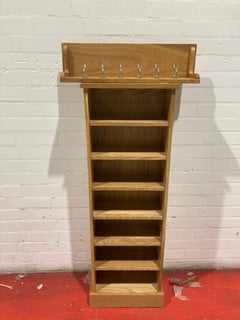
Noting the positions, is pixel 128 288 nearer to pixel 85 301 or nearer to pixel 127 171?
pixel 85 301

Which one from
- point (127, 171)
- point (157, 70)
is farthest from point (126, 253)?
point (157, 70)

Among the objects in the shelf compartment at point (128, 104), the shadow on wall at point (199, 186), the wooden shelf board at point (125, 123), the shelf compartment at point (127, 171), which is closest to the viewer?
the wooden shelf board at point (125, 123)

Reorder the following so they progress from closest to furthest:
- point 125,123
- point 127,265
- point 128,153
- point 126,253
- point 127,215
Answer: point 125,123
point 128,153
point 127,215
point 127,265
point 126,253

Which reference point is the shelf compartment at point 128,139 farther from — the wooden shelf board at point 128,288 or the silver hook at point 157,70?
the wooden shelf board at point 128,288

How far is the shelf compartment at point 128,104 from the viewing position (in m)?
2.05

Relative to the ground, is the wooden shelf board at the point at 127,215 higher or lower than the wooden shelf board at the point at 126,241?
higher

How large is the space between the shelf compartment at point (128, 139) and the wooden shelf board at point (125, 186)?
198mm

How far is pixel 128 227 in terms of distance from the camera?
94.2 inches

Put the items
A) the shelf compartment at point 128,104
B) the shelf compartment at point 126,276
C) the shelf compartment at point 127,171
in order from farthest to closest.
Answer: the shelf compartment at point 126,276 → the shelf compartment at point 127,171 → the shelf compartment at point 128,104

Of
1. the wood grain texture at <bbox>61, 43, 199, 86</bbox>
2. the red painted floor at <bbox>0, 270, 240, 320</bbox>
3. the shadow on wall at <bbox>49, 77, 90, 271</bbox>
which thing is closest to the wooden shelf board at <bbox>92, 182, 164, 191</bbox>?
the shadow on wall at <bbox>49, 77, 90, 271</bbox>

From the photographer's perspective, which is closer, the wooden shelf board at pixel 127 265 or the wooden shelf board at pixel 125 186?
the wooden shelf board at pixel 125 186

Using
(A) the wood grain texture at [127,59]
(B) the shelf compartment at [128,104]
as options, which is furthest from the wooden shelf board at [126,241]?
(A) the wood grain texture at [127,59]

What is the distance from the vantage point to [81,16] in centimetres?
209

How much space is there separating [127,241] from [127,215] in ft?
0.64
